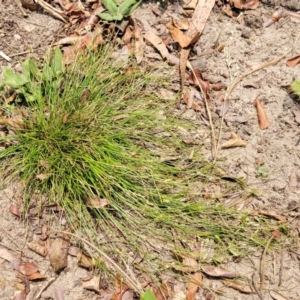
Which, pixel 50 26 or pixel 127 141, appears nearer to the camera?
pixel 127 141

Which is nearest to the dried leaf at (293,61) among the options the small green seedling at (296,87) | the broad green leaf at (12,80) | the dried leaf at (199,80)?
the small green seedling at (296,87)

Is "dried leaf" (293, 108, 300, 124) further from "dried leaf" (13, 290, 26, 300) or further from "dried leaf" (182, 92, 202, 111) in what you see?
"dried leaf" (13, 290, 26, 300)

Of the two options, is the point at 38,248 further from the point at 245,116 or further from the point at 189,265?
the point at 245,116

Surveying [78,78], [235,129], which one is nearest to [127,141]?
[78,78]

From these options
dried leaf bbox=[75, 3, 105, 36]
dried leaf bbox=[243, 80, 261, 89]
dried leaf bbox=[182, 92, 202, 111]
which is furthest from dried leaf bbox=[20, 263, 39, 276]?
dried leaf bbox=[243, 80, 261, 89]

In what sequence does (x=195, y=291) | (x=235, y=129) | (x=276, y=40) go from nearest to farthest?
(x=195, y=291) < (x=235, y=129) < (x=276, y=40)

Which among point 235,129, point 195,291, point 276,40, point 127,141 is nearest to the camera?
point 195,291

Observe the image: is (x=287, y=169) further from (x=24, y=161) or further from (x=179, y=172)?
(x=24, y=161)
